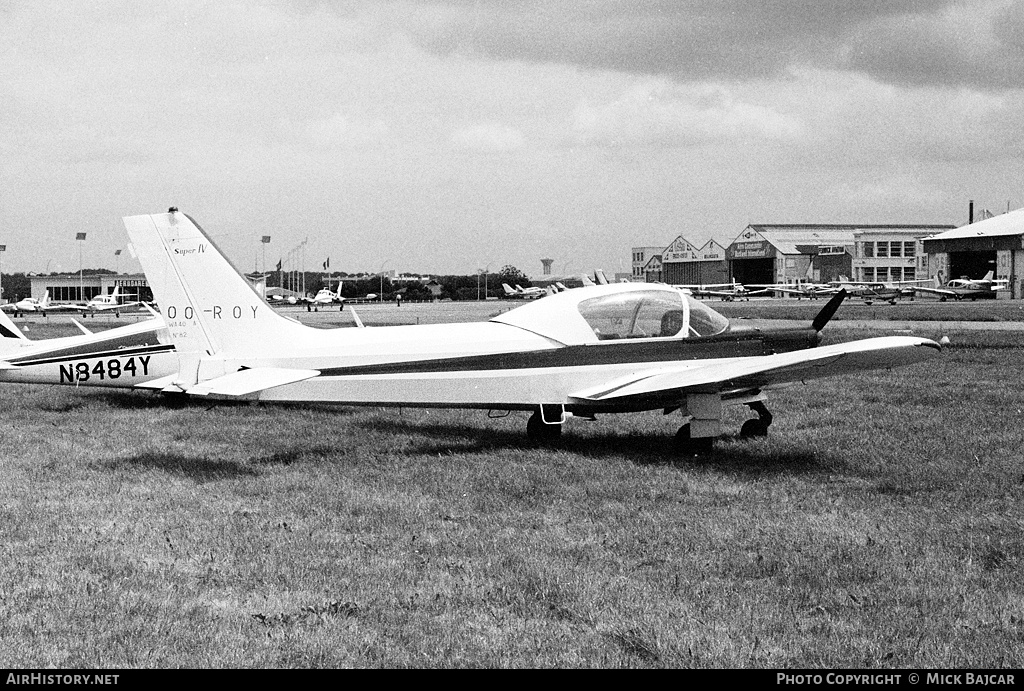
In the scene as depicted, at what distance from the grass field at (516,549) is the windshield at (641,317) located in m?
1.24

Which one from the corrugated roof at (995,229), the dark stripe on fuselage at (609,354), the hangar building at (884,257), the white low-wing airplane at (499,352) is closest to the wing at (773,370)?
the white low-wing airplane at (499,352)

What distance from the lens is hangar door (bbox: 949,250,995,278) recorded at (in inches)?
3597

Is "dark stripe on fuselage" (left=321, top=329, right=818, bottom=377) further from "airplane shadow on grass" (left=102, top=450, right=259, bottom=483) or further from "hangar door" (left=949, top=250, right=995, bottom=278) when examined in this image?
"hangar door" (left=949, top=250, right=995, bottom=278)

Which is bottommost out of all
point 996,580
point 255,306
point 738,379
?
point 996,580

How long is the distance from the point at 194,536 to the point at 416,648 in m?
2.78

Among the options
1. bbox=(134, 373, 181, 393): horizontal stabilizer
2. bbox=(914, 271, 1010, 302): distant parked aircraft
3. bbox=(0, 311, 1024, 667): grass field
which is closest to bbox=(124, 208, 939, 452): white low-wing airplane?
bbox=(0, 311, 1024, 667): grass field

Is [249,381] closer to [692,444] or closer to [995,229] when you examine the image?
[692,444]

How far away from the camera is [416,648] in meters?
4.71

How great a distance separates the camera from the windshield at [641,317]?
10469 mm

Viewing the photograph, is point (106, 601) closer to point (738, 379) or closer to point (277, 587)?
point (277, 587)

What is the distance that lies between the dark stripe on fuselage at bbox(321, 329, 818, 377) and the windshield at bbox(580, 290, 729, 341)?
10cm

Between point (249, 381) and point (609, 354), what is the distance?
3609 millimetres

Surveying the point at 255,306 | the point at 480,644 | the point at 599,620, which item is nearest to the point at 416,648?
the point at 480,644
